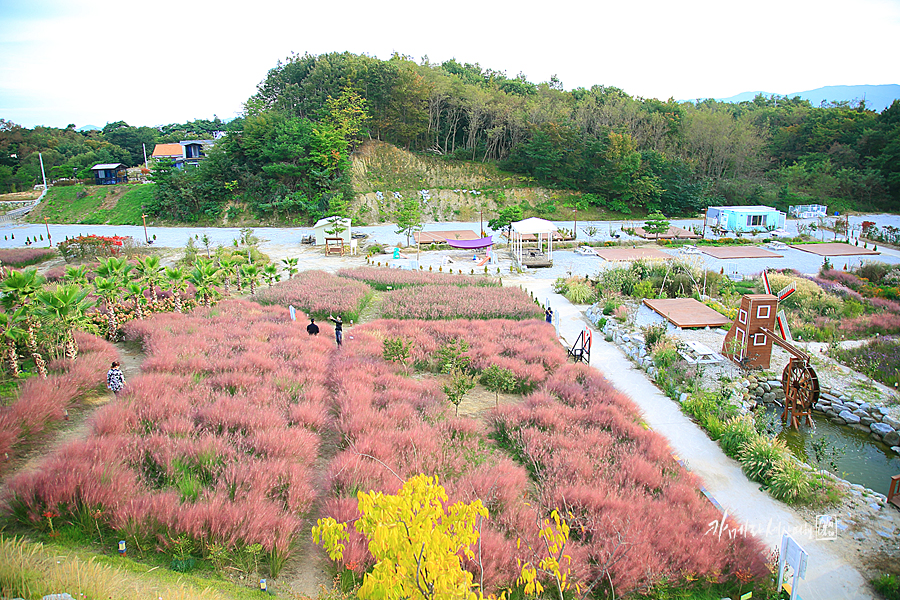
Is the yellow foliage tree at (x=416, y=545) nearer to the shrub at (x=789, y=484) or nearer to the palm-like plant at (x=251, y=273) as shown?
the shrub at (x=789, y=484)

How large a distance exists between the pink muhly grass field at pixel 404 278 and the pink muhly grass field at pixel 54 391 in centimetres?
1101

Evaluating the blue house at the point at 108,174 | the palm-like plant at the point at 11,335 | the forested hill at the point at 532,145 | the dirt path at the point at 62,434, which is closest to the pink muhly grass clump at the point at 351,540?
the dirt path at the point at 62,434

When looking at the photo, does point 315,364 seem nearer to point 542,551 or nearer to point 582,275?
point 542,551

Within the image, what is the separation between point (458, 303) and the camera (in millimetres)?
18812

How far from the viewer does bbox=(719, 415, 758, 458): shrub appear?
31.9 ft

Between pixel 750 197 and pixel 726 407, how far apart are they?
43017 millimetres

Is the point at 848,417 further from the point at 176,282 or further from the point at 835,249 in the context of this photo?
the point at 835,249

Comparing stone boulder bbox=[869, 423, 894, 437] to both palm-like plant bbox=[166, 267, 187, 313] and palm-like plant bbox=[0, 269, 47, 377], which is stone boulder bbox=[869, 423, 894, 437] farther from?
palm-like plant bbox=[166, 267, 187, 313]

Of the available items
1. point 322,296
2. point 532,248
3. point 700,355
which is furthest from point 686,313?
point 532,248

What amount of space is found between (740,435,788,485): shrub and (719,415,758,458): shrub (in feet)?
0.32

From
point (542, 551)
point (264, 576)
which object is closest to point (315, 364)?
point (264, 576)

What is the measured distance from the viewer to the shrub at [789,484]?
8.48 meters

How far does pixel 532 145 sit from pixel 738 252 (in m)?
23.3

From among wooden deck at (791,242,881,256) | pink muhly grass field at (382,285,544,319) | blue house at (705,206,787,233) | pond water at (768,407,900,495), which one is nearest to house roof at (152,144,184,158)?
pink muhly grass field at (382,285,544,319)
